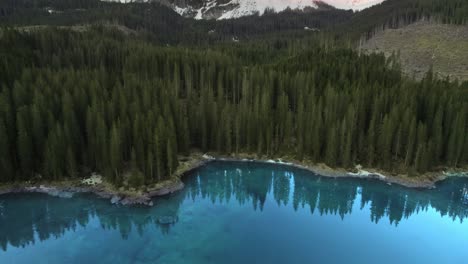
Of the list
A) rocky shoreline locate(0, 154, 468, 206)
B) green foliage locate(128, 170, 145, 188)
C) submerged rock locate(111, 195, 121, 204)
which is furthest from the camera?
green foliage locate(128, 170, 145, 188)

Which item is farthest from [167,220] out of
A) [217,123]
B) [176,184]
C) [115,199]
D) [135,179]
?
[217,123]

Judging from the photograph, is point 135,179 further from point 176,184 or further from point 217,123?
point 217,123

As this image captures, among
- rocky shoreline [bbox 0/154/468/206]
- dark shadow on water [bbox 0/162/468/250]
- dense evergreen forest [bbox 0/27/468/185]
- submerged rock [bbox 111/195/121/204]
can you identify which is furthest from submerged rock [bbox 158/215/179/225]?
dense evergreen forest [bbox 0/27/468/185]

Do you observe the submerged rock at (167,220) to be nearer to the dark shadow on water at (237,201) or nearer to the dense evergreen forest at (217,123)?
the dark shadow on water at (237,201)

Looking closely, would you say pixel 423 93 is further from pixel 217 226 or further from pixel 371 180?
pixel 217 226

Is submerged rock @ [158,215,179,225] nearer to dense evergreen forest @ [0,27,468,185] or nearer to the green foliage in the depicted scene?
the green foliage

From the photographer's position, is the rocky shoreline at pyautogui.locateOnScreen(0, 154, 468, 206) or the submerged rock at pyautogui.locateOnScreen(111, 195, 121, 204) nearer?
the submerged rock at pyautogui.locateOnScreen(111, 195, 121, 204)
